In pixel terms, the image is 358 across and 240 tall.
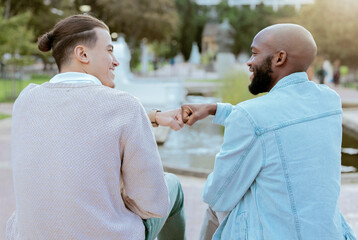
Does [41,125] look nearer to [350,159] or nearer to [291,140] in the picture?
[291,140]

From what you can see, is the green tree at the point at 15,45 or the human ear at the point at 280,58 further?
the green tree at the point at 15,45

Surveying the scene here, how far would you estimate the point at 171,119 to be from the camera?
2.55 metres

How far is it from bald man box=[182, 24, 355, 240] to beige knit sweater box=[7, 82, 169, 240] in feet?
1.12

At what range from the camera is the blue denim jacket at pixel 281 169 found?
176 cm

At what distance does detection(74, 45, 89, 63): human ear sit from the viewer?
74.4 inches

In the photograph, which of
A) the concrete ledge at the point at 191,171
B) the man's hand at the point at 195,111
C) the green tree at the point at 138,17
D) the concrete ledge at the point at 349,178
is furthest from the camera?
the green tree at the point at 138,17

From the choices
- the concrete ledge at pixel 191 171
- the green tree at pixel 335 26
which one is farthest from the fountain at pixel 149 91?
the green tree at pixel 335 26

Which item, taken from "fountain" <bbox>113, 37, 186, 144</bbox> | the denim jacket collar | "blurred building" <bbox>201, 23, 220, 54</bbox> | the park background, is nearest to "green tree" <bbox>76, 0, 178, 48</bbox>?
the park background

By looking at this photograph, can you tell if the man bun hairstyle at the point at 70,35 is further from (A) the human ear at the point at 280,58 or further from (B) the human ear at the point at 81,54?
(A) the human ear at the point at 280,58

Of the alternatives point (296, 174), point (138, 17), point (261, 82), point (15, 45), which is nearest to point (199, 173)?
point (261, 82)

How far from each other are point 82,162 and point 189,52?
218ft

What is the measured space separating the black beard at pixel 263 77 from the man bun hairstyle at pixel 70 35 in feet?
2.35

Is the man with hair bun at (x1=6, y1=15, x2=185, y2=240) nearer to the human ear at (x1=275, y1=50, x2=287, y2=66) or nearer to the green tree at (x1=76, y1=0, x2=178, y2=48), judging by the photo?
the human ear at (x1=275, y1=50, x2=287, y2=66)

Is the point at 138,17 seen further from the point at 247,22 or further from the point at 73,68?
the point at 73,68
